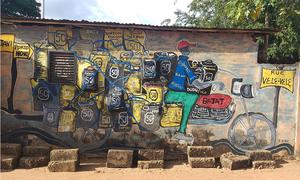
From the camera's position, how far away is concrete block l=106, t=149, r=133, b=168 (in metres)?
9.71

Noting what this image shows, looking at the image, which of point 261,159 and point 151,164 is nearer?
point 151,164

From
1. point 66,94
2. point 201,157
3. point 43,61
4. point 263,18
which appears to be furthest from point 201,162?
point 263,18

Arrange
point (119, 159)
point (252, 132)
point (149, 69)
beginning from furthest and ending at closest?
point (252, 132), point (149, 69), point (119, 159)

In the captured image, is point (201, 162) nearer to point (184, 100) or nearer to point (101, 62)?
point (184, 100)

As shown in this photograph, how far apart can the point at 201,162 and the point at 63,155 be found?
3024mm

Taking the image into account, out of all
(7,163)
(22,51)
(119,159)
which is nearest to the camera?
(7,163)

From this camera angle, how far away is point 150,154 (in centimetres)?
988

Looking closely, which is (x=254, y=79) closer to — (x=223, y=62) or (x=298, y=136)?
(x=223, y=62)

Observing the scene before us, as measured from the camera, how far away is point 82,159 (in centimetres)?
1030

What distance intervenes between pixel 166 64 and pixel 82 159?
2970 mm

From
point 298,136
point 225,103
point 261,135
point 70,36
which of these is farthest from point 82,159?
point 298,136

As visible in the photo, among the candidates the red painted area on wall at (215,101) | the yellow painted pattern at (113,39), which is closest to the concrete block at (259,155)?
the red painted area on wall at (215,101)

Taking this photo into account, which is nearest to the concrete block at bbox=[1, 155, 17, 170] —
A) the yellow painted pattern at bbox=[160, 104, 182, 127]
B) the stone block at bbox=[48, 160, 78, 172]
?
the stone block at bbox=[48, 160, 78, 172]

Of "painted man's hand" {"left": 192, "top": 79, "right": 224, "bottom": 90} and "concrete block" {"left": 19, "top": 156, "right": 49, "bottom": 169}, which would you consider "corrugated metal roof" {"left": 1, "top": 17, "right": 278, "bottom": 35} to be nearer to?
"painted man's hand" {"left": 192, "top": 79, "right": 224, "bottom": 90}
